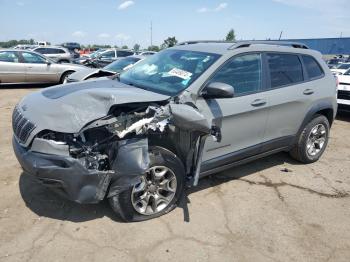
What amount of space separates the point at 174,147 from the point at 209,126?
0.45m

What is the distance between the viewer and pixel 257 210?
387cm

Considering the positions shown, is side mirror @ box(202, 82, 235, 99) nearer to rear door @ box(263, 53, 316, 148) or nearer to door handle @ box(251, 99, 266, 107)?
door handle @ box(251, 99, 266, 107)

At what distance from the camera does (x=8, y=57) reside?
12.3 m

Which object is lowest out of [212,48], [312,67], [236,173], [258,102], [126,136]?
[236,173]

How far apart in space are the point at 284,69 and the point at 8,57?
36.1 ft

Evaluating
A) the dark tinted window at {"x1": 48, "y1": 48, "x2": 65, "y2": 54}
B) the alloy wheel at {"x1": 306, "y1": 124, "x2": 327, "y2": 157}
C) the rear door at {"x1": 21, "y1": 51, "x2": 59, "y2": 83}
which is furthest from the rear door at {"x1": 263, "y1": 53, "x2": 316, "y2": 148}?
the dark tinted window at {"x1": 48, "y1": 48, "x2": 65, "y2": 54}

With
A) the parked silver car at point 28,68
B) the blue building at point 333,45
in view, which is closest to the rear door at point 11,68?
the parked silver car at point 28,68

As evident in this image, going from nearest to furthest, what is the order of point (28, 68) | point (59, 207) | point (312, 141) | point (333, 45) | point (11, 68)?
1. point (59, 207)
2. point (312, 141)
3. point (11, 68)
4. point (28, 68)
5. point (333, 45)

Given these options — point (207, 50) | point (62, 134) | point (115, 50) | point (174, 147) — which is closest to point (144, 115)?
point (174, 147)

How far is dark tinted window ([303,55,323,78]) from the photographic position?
496 centimetres

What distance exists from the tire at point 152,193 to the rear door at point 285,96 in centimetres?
155

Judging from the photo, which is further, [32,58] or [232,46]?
[32,58]

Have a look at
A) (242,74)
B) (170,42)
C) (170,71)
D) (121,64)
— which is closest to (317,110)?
(242,74)

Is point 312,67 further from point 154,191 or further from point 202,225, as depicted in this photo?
point 154,191
